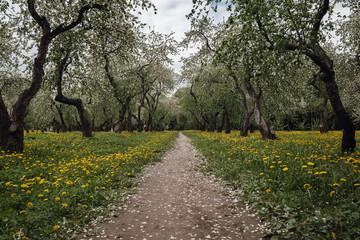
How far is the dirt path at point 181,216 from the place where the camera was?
4832 millimetres

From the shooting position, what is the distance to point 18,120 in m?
11.2

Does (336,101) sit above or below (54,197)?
above

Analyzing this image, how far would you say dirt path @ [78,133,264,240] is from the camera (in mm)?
4832

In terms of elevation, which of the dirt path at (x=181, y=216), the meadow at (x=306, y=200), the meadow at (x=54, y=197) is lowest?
the dirt path at (x=181, y=216)

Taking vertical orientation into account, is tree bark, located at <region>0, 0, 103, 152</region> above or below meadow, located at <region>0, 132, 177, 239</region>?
above

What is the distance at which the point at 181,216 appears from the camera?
19.2 feet

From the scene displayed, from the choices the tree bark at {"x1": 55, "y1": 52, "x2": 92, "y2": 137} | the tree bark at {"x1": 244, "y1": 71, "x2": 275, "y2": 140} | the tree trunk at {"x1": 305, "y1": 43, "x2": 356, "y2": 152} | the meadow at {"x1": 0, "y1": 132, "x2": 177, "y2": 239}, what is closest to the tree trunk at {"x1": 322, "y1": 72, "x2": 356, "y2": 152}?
the tree trunk at {"x1": 305, "y1": 43, "x2": 356, "y2": 152}

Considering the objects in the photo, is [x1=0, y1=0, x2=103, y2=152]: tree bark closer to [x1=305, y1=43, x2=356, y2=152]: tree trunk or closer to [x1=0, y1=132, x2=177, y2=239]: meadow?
[x1=0, y1=132, x2=177, y2=239]: meadow

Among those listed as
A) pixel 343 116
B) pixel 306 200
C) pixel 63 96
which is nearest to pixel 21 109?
pixel 63 96

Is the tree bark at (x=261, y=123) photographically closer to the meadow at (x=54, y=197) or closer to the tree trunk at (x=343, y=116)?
the tree trunk at (x=343, y=116)

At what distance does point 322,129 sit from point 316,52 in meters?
23.4

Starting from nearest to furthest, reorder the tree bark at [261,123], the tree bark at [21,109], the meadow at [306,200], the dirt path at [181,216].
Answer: the meadow at [306,200] → the dirt path at [181,216] → the tree bark at [21,109] → the tree bark at [261,123]

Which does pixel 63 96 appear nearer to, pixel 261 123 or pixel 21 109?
pixel 21 109

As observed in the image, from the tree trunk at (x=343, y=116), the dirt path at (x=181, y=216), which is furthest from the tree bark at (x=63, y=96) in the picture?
the tree trunk at (x=343, y=116)
